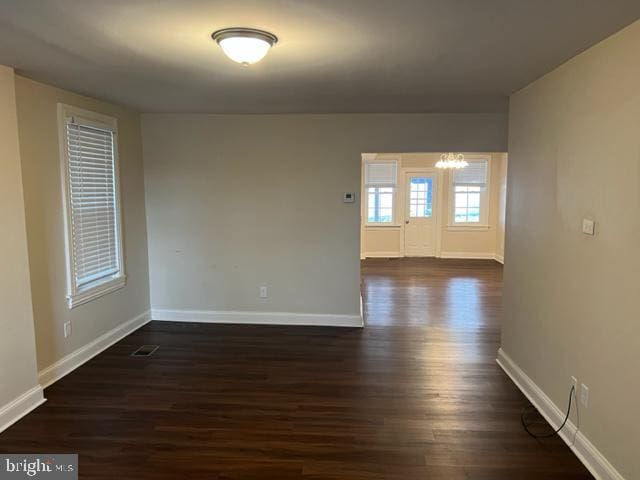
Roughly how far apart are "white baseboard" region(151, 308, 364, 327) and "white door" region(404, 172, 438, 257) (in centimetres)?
548

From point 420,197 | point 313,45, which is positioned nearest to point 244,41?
point 313,45

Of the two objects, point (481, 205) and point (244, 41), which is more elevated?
point (244, 41)

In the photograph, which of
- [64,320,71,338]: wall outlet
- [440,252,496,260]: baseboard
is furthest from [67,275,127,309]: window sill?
[440,252,496,260]: baseboard

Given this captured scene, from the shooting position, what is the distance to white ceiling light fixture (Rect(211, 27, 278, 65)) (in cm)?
223

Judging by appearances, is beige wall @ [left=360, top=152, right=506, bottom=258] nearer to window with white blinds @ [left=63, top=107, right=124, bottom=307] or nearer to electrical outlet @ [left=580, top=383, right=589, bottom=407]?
window with white blinds @ [left=63, top=107, right=124, bottom=307]

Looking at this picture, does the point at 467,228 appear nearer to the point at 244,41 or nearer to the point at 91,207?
the point at 91,207

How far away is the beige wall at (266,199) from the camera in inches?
188

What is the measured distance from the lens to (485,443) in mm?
2705

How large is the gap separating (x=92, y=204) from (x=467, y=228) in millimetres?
7920

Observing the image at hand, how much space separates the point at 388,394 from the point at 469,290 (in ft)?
12.9

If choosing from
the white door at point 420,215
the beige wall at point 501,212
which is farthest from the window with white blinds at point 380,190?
the beige wall at point 501,212

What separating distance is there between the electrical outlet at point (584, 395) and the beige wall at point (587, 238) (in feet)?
0.10

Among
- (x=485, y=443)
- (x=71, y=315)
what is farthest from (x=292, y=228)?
(x=485, y=443)

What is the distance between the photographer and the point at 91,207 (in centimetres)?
404
